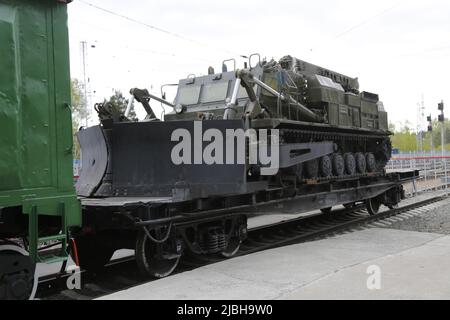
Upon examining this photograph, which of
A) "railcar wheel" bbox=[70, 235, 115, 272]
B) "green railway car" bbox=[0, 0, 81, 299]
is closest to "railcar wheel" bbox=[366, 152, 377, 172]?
"railcar wheel" bbox=[70, 235, 115, 272]

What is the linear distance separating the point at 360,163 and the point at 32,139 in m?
8.81

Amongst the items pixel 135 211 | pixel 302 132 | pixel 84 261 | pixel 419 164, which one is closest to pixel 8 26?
pixel 135 211

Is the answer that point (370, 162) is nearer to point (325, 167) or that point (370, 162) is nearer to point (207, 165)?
point (325, 167)

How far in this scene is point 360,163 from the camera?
458 inches

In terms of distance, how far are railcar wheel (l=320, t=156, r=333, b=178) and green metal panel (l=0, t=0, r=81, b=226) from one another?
6168 millimetres

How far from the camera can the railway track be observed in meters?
6.27

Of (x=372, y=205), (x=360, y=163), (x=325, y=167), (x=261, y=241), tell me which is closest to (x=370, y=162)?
(x=360, y=163)

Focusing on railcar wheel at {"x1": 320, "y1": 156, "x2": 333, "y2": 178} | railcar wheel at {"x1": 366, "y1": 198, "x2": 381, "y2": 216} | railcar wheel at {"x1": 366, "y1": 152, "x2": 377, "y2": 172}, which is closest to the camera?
railcar wheel at {"x1": 320, "y1": 156, "x2": 333, "y2": 178}

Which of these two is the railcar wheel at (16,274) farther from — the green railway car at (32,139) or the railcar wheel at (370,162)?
the railcar wheel at (370,162)

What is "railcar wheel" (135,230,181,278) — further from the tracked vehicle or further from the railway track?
the railway track

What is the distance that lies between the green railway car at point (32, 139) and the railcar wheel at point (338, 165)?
6.86 m

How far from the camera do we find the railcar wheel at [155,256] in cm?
621

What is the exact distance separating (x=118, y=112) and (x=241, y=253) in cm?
311

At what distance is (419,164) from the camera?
22.8 meters
